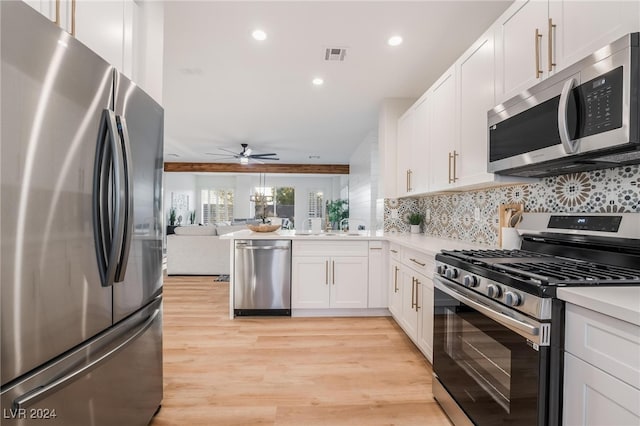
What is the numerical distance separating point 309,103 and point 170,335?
3217mm

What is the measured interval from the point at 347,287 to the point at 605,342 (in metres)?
2.74

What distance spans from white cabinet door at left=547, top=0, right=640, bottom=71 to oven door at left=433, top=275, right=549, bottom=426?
1107 mm

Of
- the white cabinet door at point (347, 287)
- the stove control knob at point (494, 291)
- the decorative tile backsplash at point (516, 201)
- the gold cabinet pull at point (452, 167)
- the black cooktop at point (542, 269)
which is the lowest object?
the white cabinet door at point (347, 287)

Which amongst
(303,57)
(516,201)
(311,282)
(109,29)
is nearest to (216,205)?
(311,282)

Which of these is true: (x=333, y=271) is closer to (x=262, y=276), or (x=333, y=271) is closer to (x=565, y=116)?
(x=262, y=276)

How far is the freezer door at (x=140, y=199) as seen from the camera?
53.0 inches

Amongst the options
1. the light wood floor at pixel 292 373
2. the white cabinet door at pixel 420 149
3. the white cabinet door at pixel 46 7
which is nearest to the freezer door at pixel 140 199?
the white cabinet door at pixel 46 7

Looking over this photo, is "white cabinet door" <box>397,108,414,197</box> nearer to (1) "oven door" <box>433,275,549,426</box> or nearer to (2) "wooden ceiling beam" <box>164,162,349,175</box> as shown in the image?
(1) "oven door" <box>433,275,549,426</box>

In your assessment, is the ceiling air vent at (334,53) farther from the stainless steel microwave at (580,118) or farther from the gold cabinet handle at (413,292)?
the gold cabinet handle at (413,292)

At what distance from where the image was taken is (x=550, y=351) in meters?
1.09

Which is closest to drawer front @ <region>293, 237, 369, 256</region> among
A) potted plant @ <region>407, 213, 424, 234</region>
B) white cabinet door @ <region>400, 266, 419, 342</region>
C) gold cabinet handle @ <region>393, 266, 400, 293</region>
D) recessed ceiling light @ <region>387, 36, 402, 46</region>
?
gold cabinet handle @ <region>393, 266, 400, 293</region>

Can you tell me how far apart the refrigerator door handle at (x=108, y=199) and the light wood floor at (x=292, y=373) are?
1.13m

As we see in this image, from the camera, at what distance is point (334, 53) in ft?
9.78

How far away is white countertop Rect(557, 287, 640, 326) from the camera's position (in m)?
0.85
